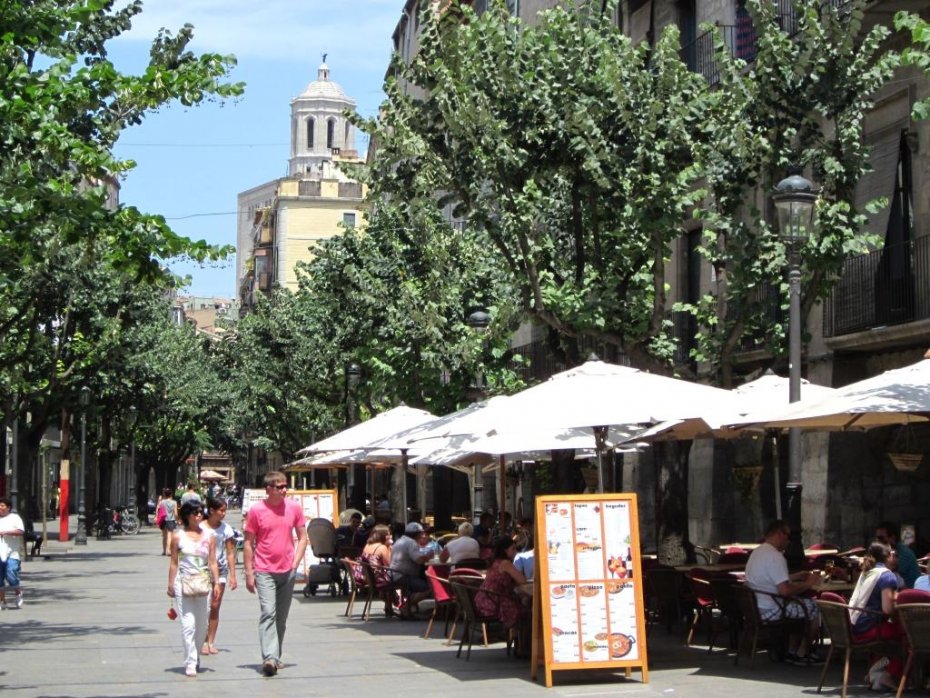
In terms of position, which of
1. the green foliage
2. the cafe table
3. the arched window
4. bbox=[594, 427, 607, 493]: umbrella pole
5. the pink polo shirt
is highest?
the arched window

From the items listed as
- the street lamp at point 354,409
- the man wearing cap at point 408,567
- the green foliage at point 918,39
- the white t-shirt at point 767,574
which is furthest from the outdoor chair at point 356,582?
the street lamp at point 354,409

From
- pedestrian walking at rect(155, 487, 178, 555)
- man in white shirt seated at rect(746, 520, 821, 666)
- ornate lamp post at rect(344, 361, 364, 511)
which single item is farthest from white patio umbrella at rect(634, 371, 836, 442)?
pedestrian walking at rect(155, 487, 178, 555)

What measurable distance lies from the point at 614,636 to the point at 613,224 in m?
8.48

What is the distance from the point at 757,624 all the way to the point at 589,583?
164 cm

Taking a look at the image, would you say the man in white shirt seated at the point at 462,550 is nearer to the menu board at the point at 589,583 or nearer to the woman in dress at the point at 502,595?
the woman in dress at the point at 502,595

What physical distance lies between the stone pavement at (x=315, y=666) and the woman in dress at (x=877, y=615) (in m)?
0.23

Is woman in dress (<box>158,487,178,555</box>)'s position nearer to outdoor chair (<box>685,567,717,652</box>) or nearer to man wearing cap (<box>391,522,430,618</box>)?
man wearing cap (<box>391,522,430,618</box>)

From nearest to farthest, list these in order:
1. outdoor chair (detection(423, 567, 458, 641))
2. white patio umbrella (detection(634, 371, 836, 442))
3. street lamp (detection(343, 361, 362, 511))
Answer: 1. white patio umbrella (detection(634, 371, 836, 442))
2. outdoor chair (detection(423, 567, 458, 641))
3. street lamp (detection(343, 361, 362, 511))

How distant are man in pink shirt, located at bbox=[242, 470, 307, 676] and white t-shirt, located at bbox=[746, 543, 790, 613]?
3937 millimetres

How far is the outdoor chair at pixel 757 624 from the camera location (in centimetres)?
1347

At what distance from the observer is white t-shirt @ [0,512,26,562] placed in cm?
2136

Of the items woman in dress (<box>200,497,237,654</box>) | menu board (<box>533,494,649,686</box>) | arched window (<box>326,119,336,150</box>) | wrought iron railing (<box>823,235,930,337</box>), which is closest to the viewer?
menu board (<box>533,494,649,686</box>)

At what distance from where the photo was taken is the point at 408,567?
63.3 ft

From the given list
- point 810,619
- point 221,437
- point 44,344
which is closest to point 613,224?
point 810,619
